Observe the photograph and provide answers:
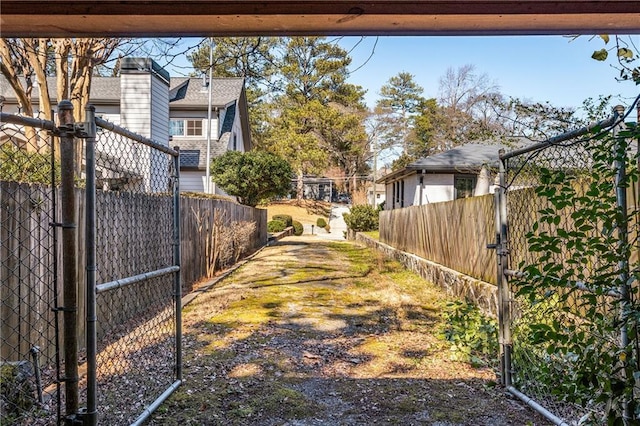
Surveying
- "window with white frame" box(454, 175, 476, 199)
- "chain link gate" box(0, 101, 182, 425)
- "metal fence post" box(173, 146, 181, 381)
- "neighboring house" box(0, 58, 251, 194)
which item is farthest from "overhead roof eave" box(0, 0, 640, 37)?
"window with white frame" box(454, 175, 476, 199)

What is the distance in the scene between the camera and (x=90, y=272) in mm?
2451

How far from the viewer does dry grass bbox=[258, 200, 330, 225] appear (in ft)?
117

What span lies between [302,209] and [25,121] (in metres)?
36.0

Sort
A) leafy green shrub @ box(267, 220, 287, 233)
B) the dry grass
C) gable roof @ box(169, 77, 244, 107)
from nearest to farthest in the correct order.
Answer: gable roof @ box(169, 77, 244, 107), leafy green shrub @ box(267, 220, 287, 233), the dry grass

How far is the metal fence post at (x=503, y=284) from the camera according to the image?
374 centimetres

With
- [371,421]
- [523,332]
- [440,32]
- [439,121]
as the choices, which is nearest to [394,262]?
[523,332]

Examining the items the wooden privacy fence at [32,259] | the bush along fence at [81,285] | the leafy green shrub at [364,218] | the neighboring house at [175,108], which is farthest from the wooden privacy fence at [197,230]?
the leafy green shrub at [364,218]

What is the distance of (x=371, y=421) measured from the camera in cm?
325

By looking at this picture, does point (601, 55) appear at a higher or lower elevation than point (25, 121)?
higher

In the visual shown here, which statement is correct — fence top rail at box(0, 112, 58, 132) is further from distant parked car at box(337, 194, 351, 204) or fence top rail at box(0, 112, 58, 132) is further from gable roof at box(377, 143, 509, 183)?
distant parked car at box(337, 194, 351, 204)

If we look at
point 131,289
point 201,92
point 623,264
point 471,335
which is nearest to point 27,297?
point 131,289

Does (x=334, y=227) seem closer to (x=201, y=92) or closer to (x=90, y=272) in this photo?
(x=201, y=92)

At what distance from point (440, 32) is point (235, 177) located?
48.4 ft

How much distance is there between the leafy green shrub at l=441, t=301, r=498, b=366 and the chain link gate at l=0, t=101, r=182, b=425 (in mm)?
2743
